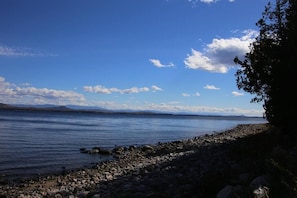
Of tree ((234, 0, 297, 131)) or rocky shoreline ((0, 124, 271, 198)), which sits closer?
rocky shoreline ((0, 124, 271, 198))

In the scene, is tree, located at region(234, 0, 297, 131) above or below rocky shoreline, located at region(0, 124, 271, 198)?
above

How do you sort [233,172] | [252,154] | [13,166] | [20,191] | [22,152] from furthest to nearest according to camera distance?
[22,152] < [13,166] < [20,191] < [252,154] < [233,172]

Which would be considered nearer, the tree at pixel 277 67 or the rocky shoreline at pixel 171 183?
the rocky shoreline at pixel 171 183

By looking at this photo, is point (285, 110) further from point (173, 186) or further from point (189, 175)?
point (173, 186)

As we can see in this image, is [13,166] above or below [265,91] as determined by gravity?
below

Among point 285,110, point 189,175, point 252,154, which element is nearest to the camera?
point 189,175

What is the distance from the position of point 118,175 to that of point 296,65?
11.4m

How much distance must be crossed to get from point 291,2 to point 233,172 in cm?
1360

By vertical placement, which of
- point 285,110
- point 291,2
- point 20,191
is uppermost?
point 291,2

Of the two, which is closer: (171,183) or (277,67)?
(171,183)

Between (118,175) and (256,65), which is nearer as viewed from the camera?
(118,175)

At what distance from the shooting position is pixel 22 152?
Answer: 1374 inches

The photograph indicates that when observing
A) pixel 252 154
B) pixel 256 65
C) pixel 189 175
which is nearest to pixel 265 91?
pixel 256 65

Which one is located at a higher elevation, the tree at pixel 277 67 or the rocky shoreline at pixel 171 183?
the tree at pixel 277 67
